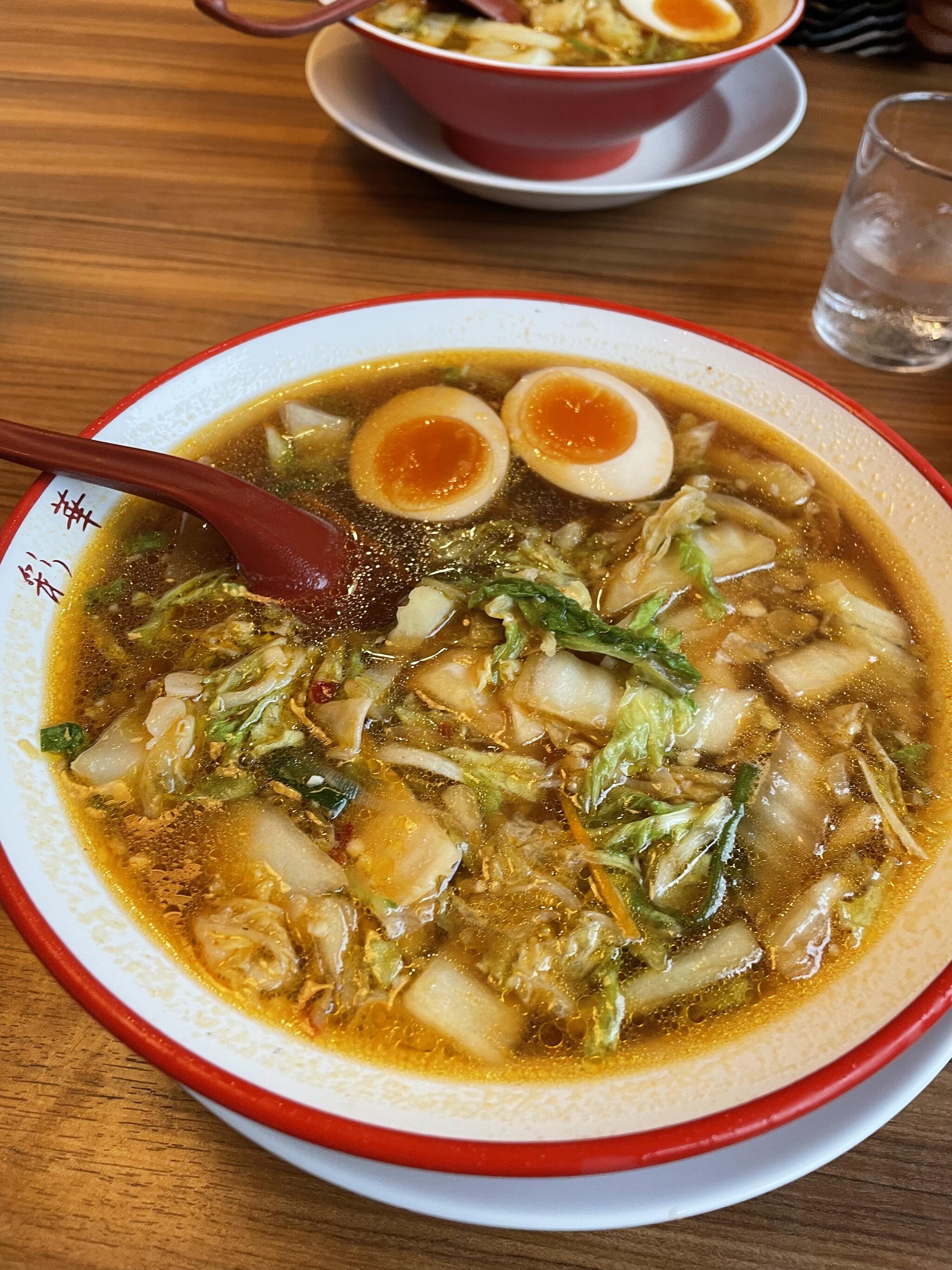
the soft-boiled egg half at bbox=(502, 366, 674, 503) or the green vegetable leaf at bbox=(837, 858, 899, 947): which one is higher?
the soft-boiled egg half at bbox=(502, 366, 674, 503)

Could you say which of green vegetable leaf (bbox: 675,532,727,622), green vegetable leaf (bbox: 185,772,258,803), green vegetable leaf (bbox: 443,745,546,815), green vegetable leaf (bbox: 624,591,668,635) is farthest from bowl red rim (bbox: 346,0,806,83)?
green vegetable leaf (bbox: 185,772,258,803)

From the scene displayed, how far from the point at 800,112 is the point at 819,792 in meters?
2.12

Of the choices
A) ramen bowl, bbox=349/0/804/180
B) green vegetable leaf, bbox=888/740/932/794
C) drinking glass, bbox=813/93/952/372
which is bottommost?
green vegetable leaf, bbox=888/740/932/794

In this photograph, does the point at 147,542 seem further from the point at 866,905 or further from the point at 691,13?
the point at 691,13

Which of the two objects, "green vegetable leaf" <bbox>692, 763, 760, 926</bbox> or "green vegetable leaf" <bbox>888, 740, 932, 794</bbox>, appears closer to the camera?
"green vegetable leaf" <bbox>692, 763, 760, 926</bbox>

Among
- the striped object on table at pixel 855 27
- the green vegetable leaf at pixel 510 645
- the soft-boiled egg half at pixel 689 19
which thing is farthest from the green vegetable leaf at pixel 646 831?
the striped object on table at pixel 855 27

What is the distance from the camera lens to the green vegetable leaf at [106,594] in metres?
1.58

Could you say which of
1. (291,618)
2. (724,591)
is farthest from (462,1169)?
(724,591)

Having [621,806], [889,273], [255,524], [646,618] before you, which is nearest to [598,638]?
[646,618]

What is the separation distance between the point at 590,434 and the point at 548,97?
2.79 ft

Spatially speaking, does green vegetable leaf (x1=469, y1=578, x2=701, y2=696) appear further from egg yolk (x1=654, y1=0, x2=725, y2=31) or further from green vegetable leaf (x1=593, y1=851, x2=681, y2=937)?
egg yolk (x1=654, y1=0, x2=725, y2=31)

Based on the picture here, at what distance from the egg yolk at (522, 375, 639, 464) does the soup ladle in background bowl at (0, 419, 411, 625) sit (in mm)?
455

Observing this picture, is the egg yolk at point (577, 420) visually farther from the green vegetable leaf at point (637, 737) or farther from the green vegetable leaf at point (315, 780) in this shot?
the green vegetable leaf at point (315, 780)

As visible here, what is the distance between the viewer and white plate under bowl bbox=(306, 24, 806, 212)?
2.39 m
